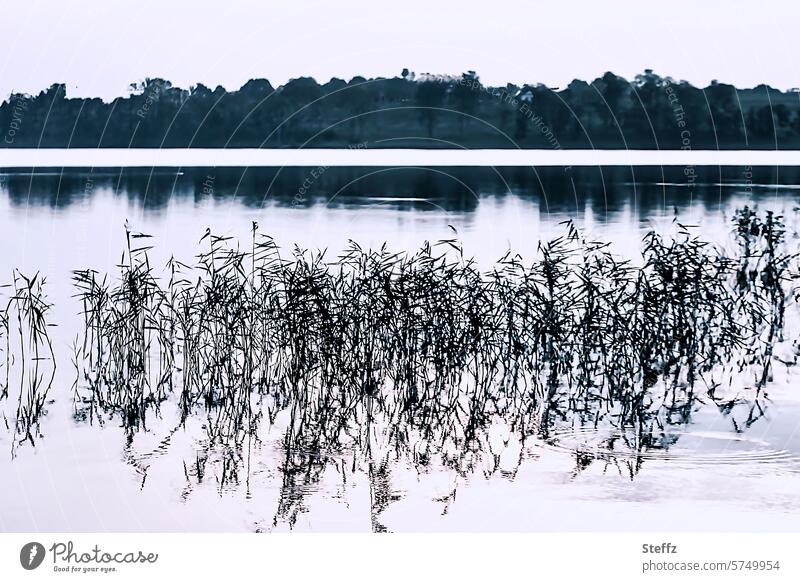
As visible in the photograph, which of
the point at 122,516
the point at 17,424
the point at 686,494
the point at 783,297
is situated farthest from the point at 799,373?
the point at 17,424

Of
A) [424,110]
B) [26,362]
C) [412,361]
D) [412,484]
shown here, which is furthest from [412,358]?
[424,110]

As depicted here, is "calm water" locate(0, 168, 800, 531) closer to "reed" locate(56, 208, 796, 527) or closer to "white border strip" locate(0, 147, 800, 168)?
"reed" locate(56, 208, 796, 527)

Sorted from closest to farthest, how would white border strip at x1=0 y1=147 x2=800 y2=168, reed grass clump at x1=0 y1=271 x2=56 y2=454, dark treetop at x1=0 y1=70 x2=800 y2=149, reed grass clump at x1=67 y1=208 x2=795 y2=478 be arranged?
reed grass clump at x1=67 y1=208 x2=795 y2=478 → reed grass clump at x1=0 y1=271 x2=56 y2=454 → dark treetop at x1=0 y1=70 x2=800 y2=149 → white border strip at x1=0 y1=147 x2=800 y2=168

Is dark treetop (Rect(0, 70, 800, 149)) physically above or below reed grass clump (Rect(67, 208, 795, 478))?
above

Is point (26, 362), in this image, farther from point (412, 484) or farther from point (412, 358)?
point (412, 484)

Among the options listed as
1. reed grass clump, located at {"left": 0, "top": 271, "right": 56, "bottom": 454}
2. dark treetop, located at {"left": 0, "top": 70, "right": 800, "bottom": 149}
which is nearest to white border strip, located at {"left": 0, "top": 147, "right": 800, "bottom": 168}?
dark treetop, located at {"left": 0, "top": 70, "right": 800, "bottom": 149}

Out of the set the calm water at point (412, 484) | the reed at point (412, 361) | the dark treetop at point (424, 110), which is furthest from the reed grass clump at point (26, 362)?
the dark treetop at point (424, 110)

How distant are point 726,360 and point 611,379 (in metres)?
2.32

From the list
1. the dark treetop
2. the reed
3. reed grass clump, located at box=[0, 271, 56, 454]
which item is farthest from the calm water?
the dark treetop

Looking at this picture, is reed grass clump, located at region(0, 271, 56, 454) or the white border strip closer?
reed grass clump, located at region(0, 271, 56, 454)

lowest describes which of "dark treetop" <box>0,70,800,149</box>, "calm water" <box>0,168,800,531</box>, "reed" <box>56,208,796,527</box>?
"calm water" <box>0,168,800,531</box>

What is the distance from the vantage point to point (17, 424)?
10961mm

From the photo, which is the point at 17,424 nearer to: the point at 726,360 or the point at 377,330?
the point at 377,330

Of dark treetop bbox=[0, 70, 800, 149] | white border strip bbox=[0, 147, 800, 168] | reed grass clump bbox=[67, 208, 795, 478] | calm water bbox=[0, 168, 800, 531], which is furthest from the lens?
white border strip bbox=[0, 147, 800, 168]
